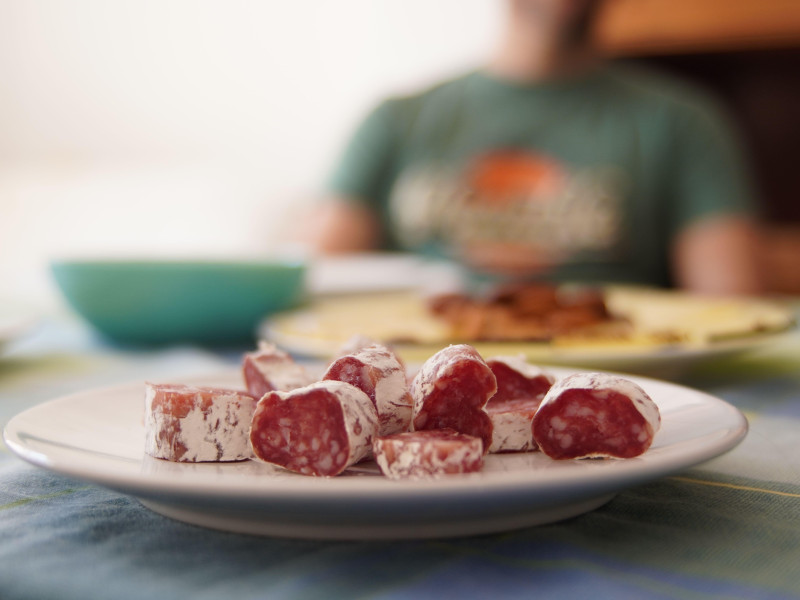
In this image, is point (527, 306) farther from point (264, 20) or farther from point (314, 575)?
point (264, 20)

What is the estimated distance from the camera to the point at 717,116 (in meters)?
2.59

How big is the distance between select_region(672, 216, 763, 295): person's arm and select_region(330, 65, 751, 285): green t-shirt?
0.04 meters

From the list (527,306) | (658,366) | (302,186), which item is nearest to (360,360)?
(658,366)

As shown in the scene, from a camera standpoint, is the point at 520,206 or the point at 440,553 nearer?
the point at 440,553

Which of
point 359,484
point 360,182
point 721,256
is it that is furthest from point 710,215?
point 359,484

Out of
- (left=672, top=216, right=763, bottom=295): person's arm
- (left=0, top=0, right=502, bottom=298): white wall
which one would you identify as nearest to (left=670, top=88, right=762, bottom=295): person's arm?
(left=672, top=216, right=763, bottom=295): person's arm

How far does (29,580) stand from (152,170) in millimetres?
2889

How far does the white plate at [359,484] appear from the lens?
344 mm

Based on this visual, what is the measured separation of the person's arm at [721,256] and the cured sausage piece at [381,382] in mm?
2037

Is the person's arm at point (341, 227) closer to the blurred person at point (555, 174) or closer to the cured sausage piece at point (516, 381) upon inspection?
the blurred person at point (555, 174)

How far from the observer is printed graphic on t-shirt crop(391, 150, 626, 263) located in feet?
7.30

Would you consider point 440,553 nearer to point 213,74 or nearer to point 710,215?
point 710,215

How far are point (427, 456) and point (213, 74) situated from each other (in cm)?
330

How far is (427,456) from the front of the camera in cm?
40
